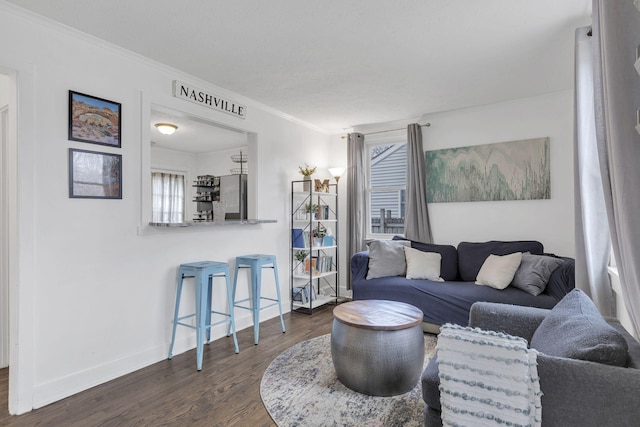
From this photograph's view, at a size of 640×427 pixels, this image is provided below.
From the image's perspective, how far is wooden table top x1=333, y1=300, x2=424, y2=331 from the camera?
2260 millimetres

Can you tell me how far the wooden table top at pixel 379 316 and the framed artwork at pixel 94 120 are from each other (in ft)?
6.88

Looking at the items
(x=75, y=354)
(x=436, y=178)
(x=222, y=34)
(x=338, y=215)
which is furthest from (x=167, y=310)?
(x=436, y=178)

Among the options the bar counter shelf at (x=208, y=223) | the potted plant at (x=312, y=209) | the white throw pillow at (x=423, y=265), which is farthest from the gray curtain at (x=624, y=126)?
the potted plant at (x=312, y=209)

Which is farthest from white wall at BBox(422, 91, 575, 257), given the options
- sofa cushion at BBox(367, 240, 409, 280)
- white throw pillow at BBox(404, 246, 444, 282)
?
sofa cushion at BBox(367, 240, 409, 280)

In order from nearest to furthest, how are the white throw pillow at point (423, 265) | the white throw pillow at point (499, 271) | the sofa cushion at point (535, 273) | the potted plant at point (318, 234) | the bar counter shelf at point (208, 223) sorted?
the bar counter shelf at point (208, 223), the sofa cushion at point (535, 273), the white throw pillow at point (499, 271), the white throw pillow at point (423, 265), the potted plant at point (318, 234)

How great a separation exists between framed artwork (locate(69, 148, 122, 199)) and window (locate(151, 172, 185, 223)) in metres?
3.93

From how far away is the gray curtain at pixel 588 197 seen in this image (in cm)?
212

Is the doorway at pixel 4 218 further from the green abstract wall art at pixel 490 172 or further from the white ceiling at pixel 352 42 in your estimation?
the green abstract wall art at pixel 490 172

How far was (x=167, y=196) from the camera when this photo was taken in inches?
257

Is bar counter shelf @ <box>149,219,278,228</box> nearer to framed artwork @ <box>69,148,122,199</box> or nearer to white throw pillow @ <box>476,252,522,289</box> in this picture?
framed artwork @ <box>69,148,122,199</box>

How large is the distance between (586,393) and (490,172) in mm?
3266

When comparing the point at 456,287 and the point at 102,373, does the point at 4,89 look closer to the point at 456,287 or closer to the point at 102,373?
the point at 102,373

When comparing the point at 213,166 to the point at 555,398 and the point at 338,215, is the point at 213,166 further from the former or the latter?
the point at 555,398

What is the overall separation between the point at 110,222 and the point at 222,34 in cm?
157
